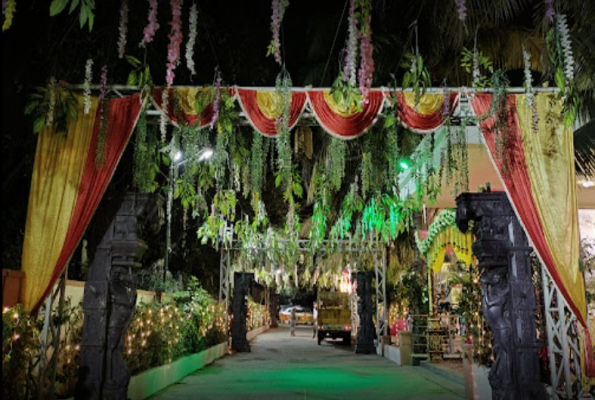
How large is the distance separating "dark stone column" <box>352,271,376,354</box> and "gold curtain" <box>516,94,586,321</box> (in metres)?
11.1

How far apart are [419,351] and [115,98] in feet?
32.7

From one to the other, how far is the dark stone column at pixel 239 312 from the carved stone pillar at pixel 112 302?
977 cm

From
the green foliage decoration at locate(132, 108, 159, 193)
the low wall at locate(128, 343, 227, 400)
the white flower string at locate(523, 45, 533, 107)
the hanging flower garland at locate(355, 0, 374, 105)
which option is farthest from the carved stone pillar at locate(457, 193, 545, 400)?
the low wall at locate(128, 343, 227, 400)

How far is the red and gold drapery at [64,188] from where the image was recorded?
202 inches

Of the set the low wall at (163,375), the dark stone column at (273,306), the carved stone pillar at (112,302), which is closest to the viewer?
the carved stone pillar at (112,302)

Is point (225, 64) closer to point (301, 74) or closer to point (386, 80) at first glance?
point (301, 74)

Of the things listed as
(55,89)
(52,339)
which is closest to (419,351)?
(52,339)

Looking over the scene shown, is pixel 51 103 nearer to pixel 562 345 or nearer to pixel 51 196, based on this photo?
pixel 51 196

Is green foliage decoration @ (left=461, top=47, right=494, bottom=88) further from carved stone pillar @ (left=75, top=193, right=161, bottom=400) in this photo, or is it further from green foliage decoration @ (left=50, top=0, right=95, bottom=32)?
carved stone pillar @ (left=75, top=193, right=161, bottom=400)

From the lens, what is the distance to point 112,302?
19.4 feet

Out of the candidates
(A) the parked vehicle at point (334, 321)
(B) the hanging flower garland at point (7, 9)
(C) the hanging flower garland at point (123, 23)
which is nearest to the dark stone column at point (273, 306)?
(A) the parked vehicle at point (334, 321)

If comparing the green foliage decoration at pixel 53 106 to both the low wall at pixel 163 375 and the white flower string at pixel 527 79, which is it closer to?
the low wall at pixel 163 375

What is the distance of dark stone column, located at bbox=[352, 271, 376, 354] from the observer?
51.8ft

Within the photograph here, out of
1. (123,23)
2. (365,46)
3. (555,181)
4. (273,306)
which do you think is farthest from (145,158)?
(273,306)
